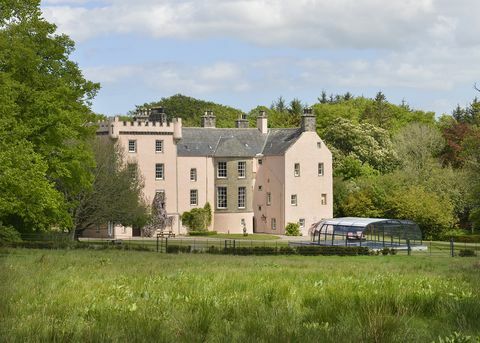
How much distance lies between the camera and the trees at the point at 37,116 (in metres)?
32.3

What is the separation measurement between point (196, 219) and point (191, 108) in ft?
169

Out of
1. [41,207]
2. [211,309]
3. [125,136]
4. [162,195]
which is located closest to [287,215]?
[162,195]

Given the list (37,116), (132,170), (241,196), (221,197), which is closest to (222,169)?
(221,197)

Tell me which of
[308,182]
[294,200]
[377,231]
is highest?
[308,182]

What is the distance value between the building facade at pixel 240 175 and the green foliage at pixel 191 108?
40.9m

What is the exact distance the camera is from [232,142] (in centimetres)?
7644

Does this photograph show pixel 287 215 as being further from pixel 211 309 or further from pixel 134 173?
pixel 211 309

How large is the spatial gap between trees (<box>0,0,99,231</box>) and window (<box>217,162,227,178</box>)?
35.1m

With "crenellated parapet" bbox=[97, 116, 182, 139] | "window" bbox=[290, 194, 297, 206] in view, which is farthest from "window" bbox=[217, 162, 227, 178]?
"window" bbox=[290, 194, 297, 206]

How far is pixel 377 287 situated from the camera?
1550cm

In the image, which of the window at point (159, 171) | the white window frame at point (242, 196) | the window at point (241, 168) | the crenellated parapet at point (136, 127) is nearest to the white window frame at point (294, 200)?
the white window frame at point (242, 196)

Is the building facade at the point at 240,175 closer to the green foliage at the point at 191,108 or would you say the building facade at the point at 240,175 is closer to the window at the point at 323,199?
the window at the point at 323,199

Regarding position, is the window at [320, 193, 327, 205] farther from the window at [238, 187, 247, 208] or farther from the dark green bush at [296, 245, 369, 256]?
the dark green bush at [296, 245, 369, 256]

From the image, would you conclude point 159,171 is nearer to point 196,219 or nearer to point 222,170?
point 196,219
